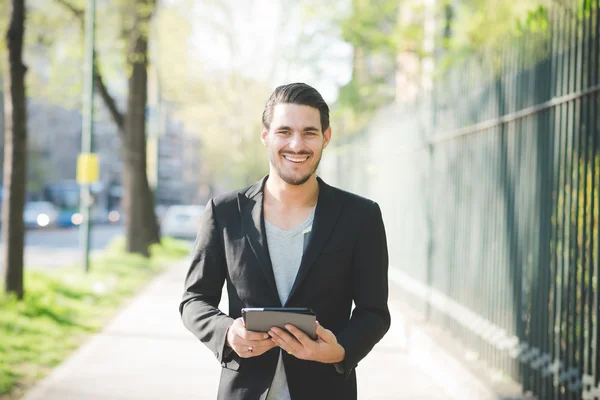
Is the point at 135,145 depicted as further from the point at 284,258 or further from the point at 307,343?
the point at 307,343

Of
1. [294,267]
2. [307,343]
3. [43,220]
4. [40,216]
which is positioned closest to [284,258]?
[294,267]

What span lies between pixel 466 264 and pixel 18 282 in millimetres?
5682

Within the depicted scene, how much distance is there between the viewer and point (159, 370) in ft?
23.0

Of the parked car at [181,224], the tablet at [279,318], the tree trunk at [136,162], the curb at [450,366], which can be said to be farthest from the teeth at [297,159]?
the parked car at [181,224]

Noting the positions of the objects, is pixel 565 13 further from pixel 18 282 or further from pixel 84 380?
pixel 18 282

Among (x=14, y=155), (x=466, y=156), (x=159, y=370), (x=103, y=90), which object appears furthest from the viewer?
(x=103, y=90)

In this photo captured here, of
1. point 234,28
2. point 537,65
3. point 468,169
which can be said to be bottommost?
point 468,169

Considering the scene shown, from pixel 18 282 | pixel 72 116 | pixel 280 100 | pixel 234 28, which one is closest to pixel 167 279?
pixel 18 282

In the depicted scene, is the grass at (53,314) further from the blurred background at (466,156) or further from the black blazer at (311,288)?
the black blazer at (311,288)

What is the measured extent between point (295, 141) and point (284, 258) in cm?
40

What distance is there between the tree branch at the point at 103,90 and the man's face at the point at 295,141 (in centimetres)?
1284

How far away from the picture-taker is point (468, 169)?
7.86m

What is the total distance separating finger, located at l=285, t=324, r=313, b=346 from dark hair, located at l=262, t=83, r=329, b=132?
0.75 meters

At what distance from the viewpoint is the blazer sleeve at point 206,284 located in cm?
256
